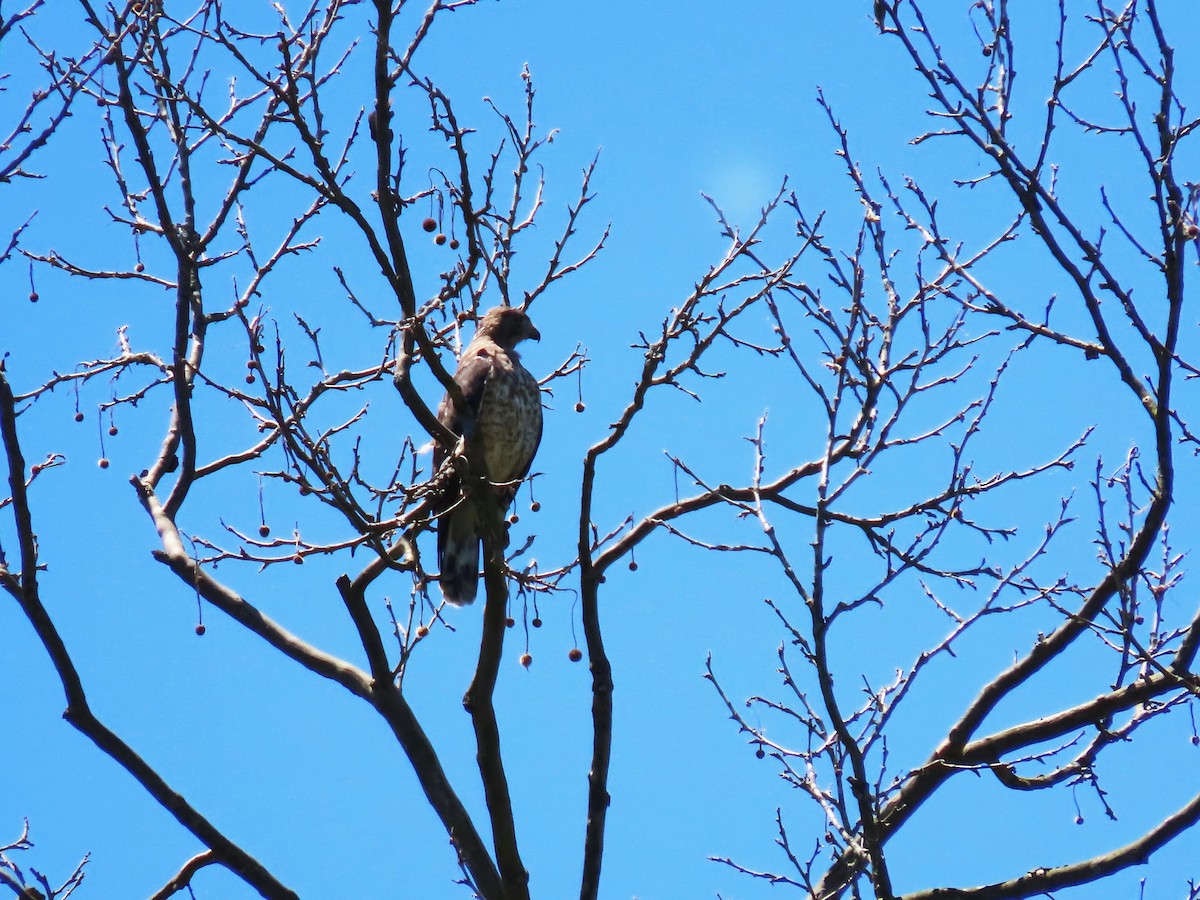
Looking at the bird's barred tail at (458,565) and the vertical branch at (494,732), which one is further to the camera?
the bird's barred tail at (458,565)

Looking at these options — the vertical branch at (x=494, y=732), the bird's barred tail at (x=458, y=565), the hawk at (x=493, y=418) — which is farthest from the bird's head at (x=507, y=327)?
the vertical branch at (x=494, y=732)

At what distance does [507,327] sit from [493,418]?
1.78 feet

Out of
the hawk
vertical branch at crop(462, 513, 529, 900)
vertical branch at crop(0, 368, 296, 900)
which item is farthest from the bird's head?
vertical branch at crop(0, 368, 296, 900)

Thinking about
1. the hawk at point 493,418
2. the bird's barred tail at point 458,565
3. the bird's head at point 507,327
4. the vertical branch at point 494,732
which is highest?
the bird's head at point 507,327

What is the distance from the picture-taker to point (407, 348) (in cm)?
431

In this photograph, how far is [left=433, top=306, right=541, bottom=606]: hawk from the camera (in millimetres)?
5945

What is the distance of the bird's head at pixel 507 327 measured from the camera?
6.35m

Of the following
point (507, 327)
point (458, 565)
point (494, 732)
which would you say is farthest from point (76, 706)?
point (507, 327)

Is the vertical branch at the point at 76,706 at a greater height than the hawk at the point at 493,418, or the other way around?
the hawk at the point at 493,418

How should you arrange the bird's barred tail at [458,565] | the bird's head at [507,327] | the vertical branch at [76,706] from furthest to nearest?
the bird's head at [507,327] < the bird's barred tail at [458,565] < the vertical branch at [76,706]

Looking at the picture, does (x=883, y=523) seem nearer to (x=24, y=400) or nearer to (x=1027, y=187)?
(x=1027, y=187)

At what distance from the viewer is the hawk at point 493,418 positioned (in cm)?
595

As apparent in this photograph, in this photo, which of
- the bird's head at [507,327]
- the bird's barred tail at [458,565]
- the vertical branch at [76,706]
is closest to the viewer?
the vertical branch at [76,706]

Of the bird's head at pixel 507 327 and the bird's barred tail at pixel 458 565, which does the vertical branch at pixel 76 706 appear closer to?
the bird's barred tail at pixel 458 565
